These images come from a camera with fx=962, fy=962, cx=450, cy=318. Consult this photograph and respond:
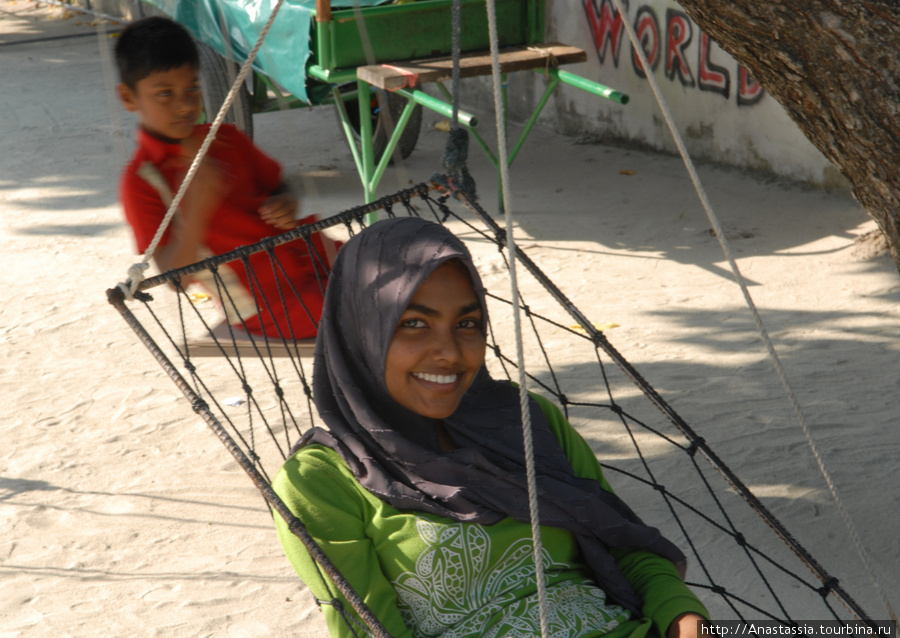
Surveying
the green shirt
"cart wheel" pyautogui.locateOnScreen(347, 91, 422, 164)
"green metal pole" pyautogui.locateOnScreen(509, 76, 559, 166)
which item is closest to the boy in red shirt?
the green shirt

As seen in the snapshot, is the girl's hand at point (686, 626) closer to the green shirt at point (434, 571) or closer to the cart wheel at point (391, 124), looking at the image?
the green shirt at point (434, 571)

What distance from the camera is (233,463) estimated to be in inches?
134

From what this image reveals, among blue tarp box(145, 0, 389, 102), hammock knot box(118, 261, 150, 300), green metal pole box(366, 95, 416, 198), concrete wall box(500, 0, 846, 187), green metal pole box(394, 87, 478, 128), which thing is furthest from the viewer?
concrete wall box(500, 0, 846, 187)

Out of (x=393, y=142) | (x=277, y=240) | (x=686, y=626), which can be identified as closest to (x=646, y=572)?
(x=686, y=626)

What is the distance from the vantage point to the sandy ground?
2756 mm

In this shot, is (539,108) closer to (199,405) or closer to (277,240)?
(277,240)

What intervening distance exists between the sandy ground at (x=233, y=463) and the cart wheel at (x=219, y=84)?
2.05 ft

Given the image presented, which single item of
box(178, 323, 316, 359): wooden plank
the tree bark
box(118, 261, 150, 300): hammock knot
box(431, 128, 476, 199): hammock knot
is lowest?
box(178, 323, 316, 359): wooden plank

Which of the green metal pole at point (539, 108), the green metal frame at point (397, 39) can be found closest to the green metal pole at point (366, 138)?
the green metal frame at point (397, 39)

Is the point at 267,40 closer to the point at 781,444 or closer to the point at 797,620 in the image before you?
the point at 781,444

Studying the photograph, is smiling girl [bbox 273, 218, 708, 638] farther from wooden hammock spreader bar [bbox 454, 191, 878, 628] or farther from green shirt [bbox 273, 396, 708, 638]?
wooden hammock spreader bar [bbox 454, 191, 878, 628]

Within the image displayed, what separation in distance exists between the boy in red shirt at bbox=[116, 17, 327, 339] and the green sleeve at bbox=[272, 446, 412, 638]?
1.10 meters

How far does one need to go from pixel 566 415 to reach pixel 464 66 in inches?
122

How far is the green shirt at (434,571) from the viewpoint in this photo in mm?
1619
